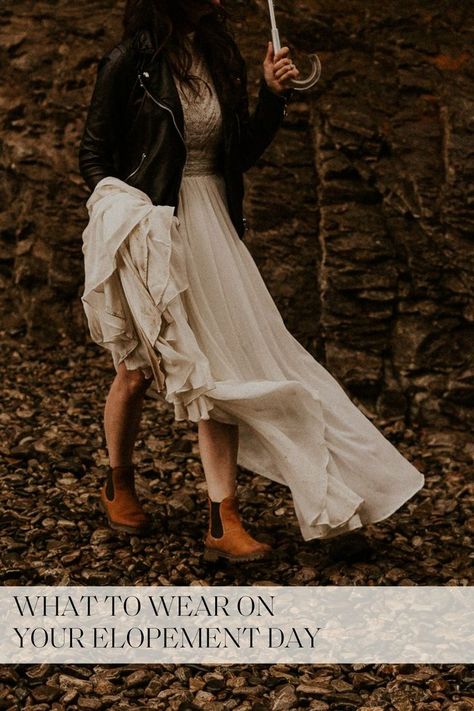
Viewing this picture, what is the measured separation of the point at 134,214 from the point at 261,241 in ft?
7.88

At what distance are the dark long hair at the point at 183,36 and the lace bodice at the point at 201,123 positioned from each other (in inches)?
1.1

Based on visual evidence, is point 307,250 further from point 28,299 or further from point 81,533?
point 81,533

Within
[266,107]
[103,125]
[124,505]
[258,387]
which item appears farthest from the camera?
[124,505]

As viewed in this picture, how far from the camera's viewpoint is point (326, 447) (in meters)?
3.54

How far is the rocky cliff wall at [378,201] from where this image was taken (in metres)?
5.30

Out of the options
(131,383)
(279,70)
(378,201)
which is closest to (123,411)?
(131,383)

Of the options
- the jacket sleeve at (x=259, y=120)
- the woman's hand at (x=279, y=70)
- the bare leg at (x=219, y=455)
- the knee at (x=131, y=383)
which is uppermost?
the woman's hand at (x=279, y=70)

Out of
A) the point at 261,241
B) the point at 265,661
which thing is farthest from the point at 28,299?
the point at 265,661

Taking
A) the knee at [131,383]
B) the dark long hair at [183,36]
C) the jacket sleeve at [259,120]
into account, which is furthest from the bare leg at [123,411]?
the dark long hair at [183,36]

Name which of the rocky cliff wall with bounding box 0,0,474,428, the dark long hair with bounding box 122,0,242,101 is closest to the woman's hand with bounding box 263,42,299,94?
the dark long hair with bounding box 122,0,242,101

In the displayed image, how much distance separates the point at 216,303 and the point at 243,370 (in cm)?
27

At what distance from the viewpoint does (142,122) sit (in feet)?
11.4

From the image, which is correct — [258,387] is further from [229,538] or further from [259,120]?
[259,120]

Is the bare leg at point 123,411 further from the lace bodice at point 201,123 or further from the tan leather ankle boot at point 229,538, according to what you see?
the lace bodice at point 201,123
